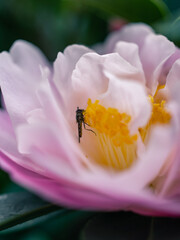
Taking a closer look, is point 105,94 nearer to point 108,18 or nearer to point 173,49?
point 173,49

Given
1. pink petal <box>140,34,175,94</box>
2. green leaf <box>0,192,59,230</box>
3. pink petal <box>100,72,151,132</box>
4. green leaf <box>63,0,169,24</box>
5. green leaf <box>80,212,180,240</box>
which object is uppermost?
green leaf <box>63,0,169,24</box>

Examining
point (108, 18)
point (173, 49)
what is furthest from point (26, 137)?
point (108, 18)

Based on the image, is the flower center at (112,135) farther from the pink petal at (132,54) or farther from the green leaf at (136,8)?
the green leaf at (136,8)

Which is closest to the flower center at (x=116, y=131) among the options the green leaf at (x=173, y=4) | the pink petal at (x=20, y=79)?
the pink petal at (x=20, y=79)

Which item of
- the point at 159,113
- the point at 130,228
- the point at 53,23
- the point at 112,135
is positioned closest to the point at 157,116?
the point at 159,113

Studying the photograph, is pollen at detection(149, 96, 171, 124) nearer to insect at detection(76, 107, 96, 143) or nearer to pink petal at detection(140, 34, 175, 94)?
pink petal at detection(140, 34, 175, 94)

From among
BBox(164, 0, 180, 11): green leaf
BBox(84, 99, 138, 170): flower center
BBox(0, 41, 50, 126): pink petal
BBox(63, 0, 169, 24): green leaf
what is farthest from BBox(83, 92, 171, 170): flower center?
BBox(164, 0, 180, 11): green leaf

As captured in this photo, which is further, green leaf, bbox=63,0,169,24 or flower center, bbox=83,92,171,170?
green leaf, bbox=63,0,169,24
